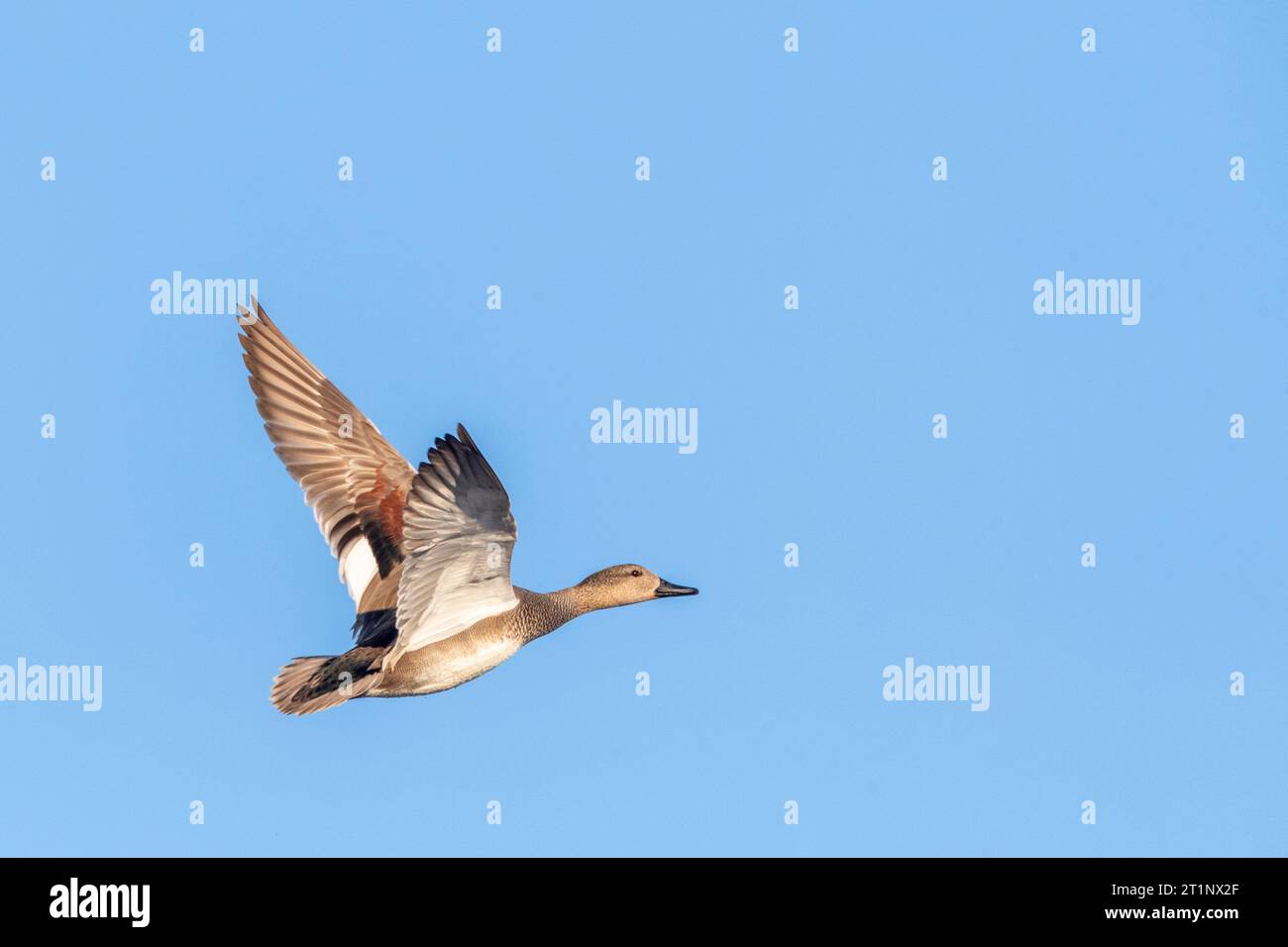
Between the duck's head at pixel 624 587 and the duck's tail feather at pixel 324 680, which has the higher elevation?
the duck's head at pixel 624 587

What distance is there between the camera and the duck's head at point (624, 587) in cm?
1230

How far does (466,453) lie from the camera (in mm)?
10375

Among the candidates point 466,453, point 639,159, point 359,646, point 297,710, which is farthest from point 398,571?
point 639,159

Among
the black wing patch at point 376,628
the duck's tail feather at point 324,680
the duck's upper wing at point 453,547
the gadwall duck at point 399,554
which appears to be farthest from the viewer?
the black wing patch at point 376,628

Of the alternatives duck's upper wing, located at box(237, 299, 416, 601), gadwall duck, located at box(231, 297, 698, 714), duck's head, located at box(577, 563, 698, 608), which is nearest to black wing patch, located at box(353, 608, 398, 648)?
gadwall duck, located at box(231, 297, 698, 714)

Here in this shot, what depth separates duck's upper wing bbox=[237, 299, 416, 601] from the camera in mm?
13250

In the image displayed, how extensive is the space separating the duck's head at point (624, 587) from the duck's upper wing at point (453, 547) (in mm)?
702

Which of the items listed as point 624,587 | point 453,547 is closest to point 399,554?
point 624,587

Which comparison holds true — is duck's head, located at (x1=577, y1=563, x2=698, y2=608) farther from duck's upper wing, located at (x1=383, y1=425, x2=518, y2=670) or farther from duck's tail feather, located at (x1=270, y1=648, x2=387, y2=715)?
duck's tail feather, located at (x1=270, y1=648, x2=387, y2=715)

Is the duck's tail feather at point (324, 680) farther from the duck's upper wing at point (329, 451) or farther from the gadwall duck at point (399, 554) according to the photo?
the duck's upper wing at point (329, 451)

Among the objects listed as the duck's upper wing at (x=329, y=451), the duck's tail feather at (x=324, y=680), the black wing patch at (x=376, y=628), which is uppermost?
the duck's upper wing at (x=329, y=451)

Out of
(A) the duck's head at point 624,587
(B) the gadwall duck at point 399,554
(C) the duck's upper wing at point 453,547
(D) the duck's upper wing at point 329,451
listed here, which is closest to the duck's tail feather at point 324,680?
(B) the gadwall duck at point 399,554

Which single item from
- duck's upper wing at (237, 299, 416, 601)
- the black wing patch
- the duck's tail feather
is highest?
duck's upper wing at (237, 299, 416, 601)

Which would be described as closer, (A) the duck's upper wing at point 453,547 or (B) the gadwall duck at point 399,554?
(A) the duck's upper wing at point 453,547
